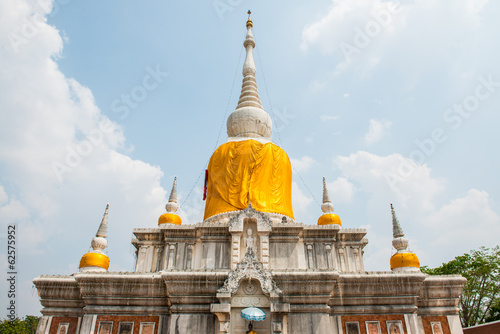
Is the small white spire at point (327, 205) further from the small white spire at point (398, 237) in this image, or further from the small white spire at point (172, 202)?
the small white spire at point (172, 202)

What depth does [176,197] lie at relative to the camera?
2345 cm

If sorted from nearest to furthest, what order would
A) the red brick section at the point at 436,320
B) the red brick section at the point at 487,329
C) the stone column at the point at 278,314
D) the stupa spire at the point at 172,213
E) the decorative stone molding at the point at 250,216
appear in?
the stone column at the point at 278,314 < the red brick section at the point at 436,320 < the decorative stone molding at the point at 250,216 < the red brick section at the point at 487,329 < the stupa spire at the point at 172,213

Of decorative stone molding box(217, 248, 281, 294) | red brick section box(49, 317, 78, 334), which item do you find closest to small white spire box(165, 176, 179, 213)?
red brick section box(49, 317, 78, 334)

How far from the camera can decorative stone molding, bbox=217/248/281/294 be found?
12.9 metres

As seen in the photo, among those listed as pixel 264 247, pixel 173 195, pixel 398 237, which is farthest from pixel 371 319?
pixel 173 195

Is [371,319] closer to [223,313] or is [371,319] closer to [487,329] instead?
[223,313]

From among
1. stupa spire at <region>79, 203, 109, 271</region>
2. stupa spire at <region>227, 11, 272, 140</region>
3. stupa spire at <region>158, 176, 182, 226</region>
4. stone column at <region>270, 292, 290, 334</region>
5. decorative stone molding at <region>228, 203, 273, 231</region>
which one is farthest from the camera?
stupa spire at <region>227, 11, 272, 140</region>

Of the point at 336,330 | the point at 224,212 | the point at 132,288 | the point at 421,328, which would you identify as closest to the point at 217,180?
the point at 224,212

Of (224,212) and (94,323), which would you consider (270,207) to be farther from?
(94,323)

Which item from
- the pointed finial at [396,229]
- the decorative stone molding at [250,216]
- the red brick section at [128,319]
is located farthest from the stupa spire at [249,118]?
the red brick section at [128,319]

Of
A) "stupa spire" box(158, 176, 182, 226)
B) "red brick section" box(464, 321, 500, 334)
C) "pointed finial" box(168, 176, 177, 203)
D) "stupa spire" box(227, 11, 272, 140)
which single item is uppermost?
"stupa spire" box(227, 11, 272, 140)

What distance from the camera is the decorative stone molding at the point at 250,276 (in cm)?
1290

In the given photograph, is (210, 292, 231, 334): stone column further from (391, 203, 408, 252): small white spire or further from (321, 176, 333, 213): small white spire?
(321, 176, 333, 213): small white spire

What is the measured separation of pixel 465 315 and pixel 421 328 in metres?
20.0
